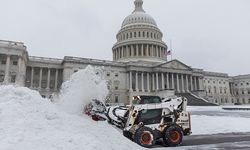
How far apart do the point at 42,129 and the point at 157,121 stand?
6362 mm

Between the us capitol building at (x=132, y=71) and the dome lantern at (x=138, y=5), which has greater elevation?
the dome lantern at (x=138, y=5)

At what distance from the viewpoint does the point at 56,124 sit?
10281mm

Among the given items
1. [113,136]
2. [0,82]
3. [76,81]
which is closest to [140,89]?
[0,82]

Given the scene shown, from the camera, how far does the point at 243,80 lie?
103 metres

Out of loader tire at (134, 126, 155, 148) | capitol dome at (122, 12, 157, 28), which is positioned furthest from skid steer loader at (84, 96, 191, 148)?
capitol dome at (122, 12, 157, 28)

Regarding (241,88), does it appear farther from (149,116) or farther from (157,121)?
(149,116)

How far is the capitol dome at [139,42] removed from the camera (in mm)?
81750

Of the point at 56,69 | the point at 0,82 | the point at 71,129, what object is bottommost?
the point at 71,129

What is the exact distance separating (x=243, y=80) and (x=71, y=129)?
11322cm

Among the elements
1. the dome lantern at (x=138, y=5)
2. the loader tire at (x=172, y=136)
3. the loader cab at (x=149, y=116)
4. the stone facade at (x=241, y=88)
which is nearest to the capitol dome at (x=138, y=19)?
the dome lantern at (x=138, y=5)

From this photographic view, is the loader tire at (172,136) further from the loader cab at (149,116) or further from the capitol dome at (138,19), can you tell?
the capitol dome at (138,19)

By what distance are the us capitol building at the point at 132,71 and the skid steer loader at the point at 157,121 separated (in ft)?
151

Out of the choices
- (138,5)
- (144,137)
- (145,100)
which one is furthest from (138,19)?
(144,137)

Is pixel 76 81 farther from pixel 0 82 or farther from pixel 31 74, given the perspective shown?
pixel 31 74
